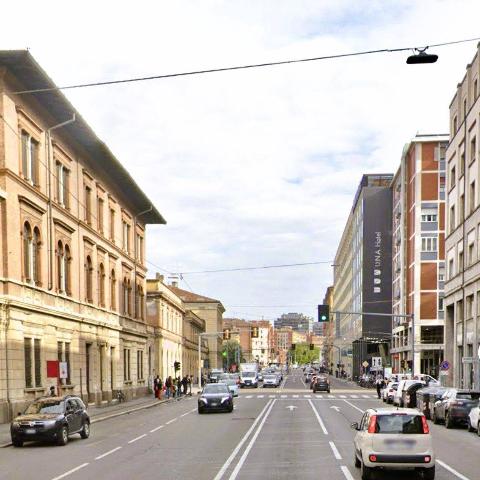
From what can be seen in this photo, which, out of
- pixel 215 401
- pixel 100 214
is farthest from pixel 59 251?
pixel 215 401

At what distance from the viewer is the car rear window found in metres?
13.1

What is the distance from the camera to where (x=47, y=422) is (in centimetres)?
2078

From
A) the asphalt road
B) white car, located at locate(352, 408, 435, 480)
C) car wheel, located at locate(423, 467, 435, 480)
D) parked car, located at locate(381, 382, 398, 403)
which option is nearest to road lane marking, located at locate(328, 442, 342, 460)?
the asphalt road

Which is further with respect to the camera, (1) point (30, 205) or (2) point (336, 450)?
(1) point (30, 205)

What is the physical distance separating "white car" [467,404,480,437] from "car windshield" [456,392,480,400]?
134 centimetres

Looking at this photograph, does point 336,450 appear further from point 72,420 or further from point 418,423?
point 72,420

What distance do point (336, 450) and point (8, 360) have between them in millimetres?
15570

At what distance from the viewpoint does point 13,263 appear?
29.4 meters

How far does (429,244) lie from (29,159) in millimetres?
56114

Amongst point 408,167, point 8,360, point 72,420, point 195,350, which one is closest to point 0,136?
point 8,360

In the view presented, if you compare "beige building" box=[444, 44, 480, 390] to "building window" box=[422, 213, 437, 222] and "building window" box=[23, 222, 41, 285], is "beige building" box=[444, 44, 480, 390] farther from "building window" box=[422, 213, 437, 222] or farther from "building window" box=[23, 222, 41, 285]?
"building window" box=[23, 222, 41, 285]

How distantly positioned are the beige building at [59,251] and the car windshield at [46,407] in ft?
22.0

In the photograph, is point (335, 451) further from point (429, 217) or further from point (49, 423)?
point (429, 217)

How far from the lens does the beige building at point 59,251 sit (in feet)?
95.1
